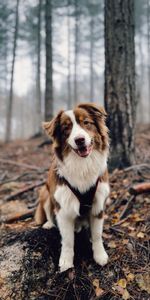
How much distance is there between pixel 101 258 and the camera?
129 inches

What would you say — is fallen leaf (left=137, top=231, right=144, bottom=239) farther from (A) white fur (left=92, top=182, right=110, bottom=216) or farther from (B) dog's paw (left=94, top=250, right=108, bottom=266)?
(A) white fur (left=92, top=182, right=110, bottom=216)

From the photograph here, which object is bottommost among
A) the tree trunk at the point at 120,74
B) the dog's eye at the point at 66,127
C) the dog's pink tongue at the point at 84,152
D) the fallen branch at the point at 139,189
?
the fallen branch at the point at 139,189

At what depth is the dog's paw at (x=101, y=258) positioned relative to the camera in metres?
3.27

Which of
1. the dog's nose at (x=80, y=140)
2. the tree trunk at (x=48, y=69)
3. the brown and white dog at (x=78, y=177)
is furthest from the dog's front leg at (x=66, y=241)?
the tree trunk at (x=48, y=69)

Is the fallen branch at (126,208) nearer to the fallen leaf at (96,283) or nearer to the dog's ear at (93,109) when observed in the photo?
the fallen leaf at (96,283)

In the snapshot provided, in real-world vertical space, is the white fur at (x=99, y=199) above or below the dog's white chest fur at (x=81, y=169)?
below

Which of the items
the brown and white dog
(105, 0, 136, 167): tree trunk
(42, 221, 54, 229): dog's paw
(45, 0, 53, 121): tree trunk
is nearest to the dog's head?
the brown and white dog

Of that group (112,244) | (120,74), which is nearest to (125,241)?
(112,244)

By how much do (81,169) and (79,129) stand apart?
1.58 ft

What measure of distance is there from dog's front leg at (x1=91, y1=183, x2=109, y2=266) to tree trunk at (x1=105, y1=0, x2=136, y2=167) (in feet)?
6.89

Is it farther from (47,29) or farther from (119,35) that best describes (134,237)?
(47,29)

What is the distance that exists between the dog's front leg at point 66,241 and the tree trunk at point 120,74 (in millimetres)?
2443

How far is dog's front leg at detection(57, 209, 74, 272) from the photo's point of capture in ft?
10.5

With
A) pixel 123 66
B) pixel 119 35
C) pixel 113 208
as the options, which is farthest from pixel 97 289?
pixel 119 35
